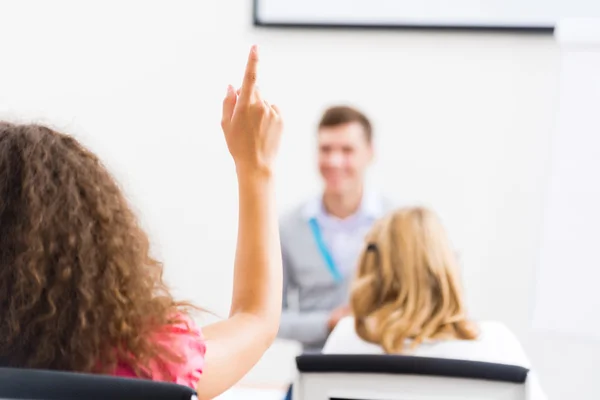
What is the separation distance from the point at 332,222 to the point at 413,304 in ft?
4.06

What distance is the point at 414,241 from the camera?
213cm

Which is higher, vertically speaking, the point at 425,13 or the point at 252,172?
the point at 425,13

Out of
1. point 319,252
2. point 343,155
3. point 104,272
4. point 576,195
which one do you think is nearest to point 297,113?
point 343,155

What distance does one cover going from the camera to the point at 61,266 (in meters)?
0.89

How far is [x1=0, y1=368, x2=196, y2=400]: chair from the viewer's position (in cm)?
75

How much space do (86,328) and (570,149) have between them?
1.49 metres

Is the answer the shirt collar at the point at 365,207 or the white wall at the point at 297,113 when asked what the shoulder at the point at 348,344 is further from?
the white wall at the point at 297,113

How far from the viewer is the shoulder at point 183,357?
A: 2.95 ft

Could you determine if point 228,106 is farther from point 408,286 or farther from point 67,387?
point 408,286

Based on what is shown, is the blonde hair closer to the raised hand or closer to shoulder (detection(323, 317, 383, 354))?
shoulder (detection(323, 317, 383, 354))

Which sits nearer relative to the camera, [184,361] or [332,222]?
[184,361]

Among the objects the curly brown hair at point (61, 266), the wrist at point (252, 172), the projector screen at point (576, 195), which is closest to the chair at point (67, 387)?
the curly brown hair at point (61, 266)

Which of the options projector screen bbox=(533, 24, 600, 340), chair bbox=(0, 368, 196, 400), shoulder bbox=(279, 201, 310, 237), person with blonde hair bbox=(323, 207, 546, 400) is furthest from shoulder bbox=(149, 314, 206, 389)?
shoulder bbox=(279, 201, 310, 237)

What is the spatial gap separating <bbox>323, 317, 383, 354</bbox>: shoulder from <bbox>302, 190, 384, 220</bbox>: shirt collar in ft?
3.50
